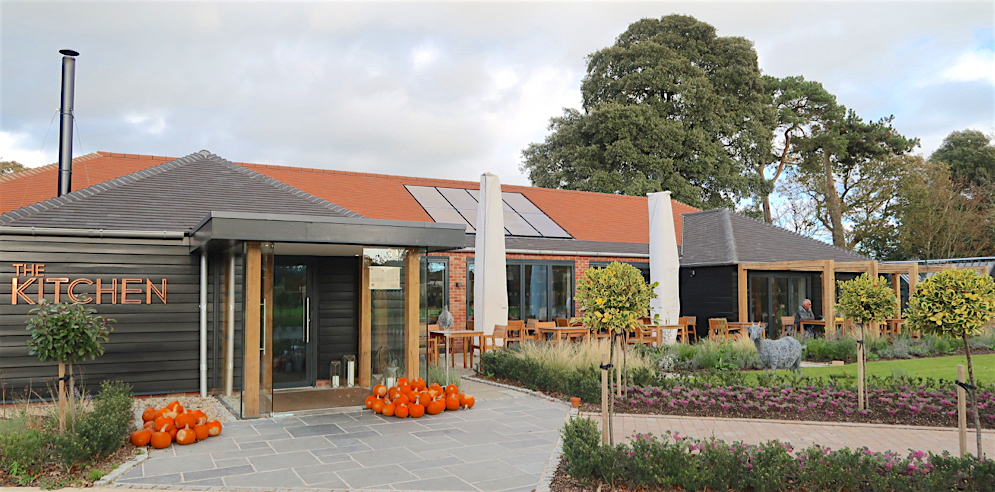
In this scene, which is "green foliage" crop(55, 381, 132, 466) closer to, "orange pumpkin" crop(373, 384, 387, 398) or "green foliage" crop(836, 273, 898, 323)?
"orange pumpkin" crop(373, 384, 387, 398)

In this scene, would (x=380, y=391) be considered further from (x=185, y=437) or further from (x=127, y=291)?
(x=127, y=291)

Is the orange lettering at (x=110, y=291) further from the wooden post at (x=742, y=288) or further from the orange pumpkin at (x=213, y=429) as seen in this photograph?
the wooden post at (x=742, y=288)

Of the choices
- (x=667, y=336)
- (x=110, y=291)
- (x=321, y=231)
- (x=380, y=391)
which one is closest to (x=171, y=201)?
(x=110, y=291)

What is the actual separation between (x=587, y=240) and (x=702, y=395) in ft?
30.8

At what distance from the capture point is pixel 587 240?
17.6m

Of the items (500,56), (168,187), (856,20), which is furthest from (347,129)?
(856,20)

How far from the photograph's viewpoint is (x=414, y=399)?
8133 millimetres

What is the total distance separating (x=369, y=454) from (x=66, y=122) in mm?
9547

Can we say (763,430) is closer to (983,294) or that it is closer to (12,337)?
(983,294)

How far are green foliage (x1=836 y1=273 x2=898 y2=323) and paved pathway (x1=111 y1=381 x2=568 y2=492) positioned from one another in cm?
422

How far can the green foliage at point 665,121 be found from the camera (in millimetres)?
29109

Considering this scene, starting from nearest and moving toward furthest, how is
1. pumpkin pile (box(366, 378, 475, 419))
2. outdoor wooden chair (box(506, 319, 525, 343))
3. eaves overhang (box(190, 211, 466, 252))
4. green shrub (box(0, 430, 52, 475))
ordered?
1. green shrub (box(0, 430, 52, 475))
2. eaves overhang (box(190, 211, 466, 252))
3. pumpkin pile (box(366, 378, 475, 419))
4. outdoor wooden chair (box(506, 319, 525, 343))

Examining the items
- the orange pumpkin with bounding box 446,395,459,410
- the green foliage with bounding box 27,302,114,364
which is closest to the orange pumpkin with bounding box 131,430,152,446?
the green foliage with bounding box 27,302,114,364

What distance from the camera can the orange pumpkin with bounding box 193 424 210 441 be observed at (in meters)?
6.66
